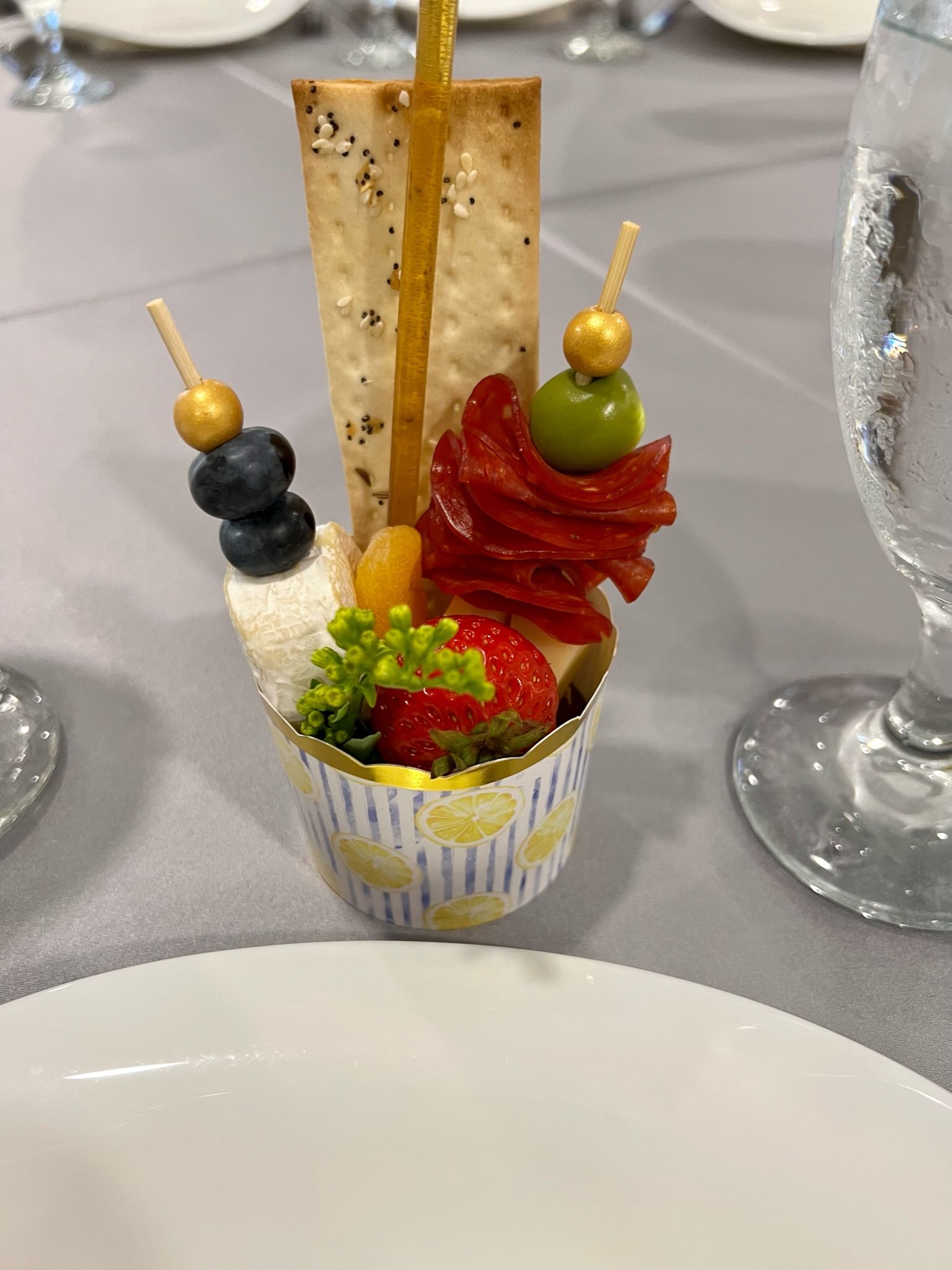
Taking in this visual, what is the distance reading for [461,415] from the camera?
42 cm

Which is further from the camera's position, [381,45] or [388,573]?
[381,45]

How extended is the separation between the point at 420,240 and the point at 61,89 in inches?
38.7

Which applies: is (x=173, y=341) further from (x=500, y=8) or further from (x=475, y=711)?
(x=500, y=8)

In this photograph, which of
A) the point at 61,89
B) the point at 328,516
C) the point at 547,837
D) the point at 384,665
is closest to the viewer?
the point at 384,665

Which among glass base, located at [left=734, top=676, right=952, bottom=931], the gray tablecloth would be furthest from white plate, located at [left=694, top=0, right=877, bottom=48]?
glass base, located at [left=734, top=676, right=952, bottom=931]

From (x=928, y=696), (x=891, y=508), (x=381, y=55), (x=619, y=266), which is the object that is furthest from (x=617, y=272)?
(x=381, y=55)

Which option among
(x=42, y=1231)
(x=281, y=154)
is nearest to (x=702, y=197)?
(x=281, y=154)

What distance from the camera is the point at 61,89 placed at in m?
1.11

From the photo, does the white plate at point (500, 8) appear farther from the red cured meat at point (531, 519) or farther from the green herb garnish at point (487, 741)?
the green herb garnish at point (487, 741)

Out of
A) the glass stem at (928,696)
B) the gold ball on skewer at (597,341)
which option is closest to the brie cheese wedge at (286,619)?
the gold ball on skewer at (597,341)

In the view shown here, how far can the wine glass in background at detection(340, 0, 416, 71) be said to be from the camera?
3.83 ft

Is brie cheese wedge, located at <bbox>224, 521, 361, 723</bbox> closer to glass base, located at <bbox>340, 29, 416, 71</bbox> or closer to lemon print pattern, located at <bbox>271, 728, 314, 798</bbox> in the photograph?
lemon print pattern, located at <bbox>271, 728, 314, 798</bbox>

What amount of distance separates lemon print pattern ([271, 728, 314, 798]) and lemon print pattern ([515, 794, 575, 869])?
8 cm

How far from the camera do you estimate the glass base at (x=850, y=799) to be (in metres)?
0.43
